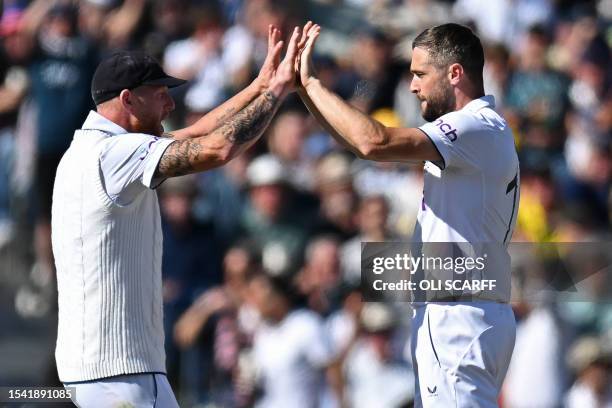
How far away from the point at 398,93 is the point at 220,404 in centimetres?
268

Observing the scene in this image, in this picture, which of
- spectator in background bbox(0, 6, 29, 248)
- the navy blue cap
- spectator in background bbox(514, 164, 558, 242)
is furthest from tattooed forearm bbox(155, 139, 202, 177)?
spectator in background bbox(0, 6, 29, 248)

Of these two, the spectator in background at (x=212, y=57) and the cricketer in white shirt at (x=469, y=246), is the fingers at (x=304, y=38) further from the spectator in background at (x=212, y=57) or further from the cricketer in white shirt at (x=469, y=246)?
the spectator in background at (x=212, y=57)

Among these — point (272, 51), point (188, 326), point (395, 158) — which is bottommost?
point (188, 326)

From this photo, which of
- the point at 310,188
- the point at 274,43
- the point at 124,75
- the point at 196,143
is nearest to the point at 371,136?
the point at 196,143

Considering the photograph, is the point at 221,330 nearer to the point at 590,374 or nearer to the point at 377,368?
the point at 377,368

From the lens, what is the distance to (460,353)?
16.6 ft

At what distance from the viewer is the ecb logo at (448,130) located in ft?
16.5

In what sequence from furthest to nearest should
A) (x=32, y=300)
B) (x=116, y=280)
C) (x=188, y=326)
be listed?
(x=32, y=300) < (x=188, y=326) < (x=116, y=280)

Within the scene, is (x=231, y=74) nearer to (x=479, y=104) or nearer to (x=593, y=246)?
(x=593, y=246)

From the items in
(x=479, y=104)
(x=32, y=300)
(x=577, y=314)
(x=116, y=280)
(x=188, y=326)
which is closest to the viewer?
(x=116, y=280)

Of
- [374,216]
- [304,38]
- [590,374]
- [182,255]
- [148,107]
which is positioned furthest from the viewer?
[182,255]

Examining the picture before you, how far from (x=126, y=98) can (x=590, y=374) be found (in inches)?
166

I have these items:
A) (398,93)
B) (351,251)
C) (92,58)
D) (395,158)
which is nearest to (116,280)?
(395,158)

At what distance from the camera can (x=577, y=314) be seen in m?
8.29
